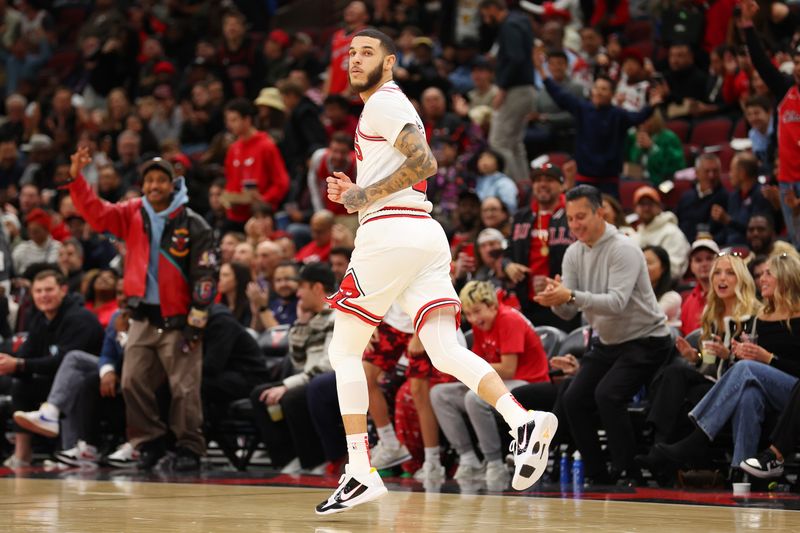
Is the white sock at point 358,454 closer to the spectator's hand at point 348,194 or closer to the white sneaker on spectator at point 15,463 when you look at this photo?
the spectator's hand at point 348,194

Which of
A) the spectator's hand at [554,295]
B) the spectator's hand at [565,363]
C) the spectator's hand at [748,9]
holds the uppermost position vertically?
the spectator's hand at [748,9]

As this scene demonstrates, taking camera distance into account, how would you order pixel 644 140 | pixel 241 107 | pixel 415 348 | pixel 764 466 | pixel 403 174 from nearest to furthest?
pixel 403 174 < pixel 764 466 < pixel 415 348 < pixel 644 140 < pixel 241 107

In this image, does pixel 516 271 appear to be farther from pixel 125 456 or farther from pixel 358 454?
pixel 358 454

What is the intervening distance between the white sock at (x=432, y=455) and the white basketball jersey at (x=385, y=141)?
3047 mm

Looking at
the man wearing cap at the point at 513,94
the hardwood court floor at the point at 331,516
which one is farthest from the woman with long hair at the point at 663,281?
the man wearing cap at the point at 513,94

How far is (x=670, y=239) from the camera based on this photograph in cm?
1048

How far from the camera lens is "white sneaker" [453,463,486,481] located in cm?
840

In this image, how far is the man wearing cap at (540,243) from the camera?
983 cm

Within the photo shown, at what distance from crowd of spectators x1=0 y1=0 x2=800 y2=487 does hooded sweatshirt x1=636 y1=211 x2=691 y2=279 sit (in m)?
0.03

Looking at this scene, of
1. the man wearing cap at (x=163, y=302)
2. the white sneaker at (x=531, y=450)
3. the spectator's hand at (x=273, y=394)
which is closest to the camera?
the white sneaker at (x=531, y=450)

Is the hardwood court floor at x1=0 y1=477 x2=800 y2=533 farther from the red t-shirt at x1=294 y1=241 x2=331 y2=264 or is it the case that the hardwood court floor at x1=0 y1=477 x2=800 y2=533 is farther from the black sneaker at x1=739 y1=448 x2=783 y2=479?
the red t-shirt at x1=294 y1=241 x2=331 y2=264

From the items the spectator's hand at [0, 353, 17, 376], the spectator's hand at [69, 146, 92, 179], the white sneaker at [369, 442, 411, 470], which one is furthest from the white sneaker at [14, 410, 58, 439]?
the white sneaker at [369, 442, 411, 470]

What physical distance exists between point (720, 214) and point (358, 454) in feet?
19.5

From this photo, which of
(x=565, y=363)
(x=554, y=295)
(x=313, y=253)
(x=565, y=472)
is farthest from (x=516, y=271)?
(x=313, y=253)
